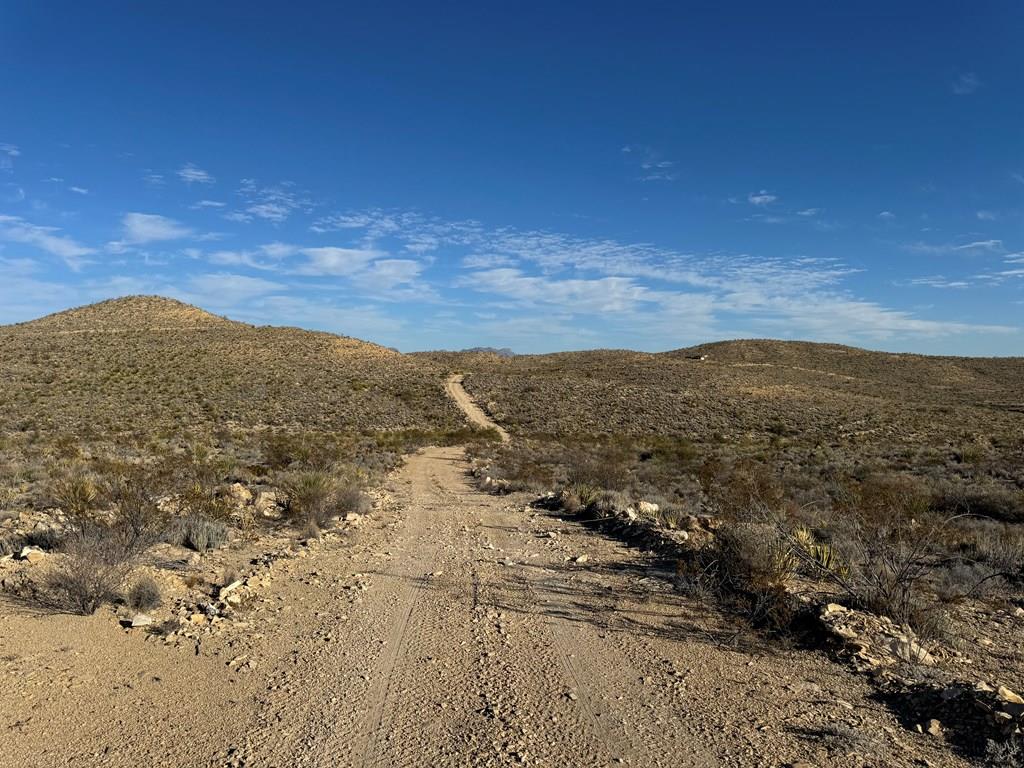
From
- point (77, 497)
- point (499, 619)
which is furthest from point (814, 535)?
point (77, 497)

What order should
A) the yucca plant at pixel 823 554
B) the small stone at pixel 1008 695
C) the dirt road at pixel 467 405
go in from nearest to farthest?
1. the small stone at pixel 1008 695
2. the yucca plant at pixel 823 554
3. the dirt road at pixel 467 405

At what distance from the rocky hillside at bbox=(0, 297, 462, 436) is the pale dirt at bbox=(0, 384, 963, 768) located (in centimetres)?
2786

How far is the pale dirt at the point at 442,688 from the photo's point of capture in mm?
4074

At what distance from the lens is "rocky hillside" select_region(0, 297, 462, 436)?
3591 cm

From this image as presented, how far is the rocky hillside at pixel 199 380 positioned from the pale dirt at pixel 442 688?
27.9m

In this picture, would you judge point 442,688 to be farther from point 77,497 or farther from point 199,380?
point 199,380

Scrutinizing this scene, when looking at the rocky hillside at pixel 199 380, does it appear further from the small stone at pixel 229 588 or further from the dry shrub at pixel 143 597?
the dry shrub at pixel 143 597

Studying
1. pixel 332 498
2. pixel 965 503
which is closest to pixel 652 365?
pixel 965 503

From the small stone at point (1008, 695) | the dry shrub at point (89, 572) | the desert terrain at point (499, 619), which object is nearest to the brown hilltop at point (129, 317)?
the desert terrain at point (499, 619)

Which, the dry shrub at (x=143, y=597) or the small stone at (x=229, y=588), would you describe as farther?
the small stone at (x=229, y=588)

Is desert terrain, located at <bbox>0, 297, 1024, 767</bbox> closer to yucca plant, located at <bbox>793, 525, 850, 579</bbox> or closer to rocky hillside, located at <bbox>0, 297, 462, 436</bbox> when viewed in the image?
yucca plant, located at <bbox>793, 525, 850, 579</bbox>

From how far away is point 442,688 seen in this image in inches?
197

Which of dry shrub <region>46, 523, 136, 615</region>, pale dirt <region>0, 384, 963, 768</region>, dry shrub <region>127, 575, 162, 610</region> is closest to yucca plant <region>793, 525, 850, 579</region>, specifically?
pale dirt <region>0, 384, 963, 768</region>

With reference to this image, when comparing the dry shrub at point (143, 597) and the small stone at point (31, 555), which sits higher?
the small stone at point (31, 555)
